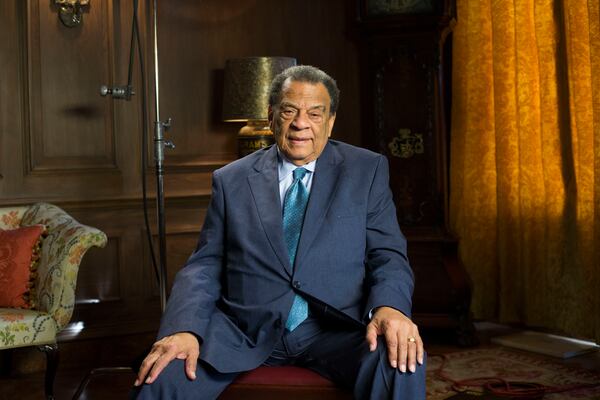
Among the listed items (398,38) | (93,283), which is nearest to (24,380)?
(93,283)

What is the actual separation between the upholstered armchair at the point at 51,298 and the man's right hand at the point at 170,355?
134cm

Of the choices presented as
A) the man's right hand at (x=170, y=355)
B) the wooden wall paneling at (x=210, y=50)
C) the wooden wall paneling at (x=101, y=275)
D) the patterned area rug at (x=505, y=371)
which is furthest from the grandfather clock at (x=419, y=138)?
the man's right hand at (x=170, y=355)

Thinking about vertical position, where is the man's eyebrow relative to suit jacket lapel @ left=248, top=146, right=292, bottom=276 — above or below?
above

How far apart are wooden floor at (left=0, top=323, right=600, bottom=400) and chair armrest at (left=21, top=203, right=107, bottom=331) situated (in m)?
0.40

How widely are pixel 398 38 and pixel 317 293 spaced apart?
2.31m

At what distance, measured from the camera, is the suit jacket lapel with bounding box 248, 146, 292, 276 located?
93.6 inches

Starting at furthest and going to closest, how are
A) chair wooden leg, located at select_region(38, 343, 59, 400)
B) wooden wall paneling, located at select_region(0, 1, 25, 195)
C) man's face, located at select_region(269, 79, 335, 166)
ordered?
wooden wall paneling, located at select_region(0, 1, 25, 195) → chair wooden leg, located at select_region(38, 343, 59, 400) → man's face, located at select_region(269, 79, 335, 166)

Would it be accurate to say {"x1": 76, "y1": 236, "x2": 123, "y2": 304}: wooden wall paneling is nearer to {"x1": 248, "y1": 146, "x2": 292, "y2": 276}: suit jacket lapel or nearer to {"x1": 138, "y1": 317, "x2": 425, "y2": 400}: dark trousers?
{"x1": 248, "y1": 146, "x2": 292, "y2": 276}: suit jacket lapel

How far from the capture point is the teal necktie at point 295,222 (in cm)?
238

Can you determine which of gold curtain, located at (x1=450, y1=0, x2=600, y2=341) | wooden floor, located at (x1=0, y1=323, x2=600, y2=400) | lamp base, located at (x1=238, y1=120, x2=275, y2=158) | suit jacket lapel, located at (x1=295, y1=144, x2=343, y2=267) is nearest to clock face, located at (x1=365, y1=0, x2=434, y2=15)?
gold curtain, located at (x1=450, y1=0, x2=600, y2=341)

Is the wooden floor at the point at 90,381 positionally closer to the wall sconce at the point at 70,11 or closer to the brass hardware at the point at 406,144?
the brass hardware at the point at 406,144

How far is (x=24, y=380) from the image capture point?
3.90 m

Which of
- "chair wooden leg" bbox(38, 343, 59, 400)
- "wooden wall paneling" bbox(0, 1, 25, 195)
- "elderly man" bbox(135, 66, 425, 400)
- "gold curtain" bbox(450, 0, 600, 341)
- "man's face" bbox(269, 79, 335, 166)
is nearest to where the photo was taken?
"elderly man" bbox(135, 66, 425, 400)

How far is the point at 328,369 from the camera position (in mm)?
2254
